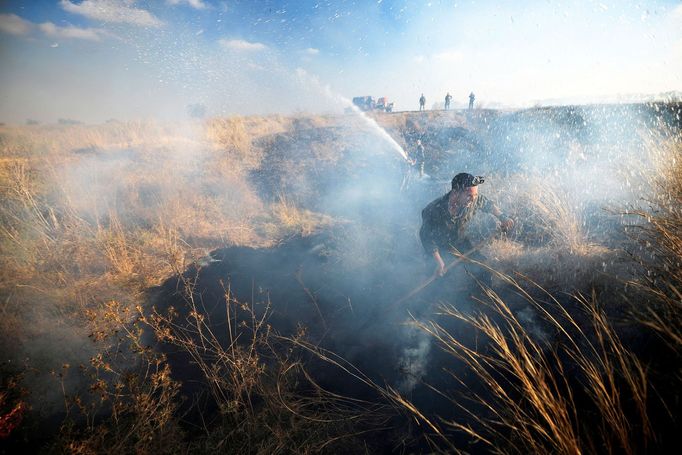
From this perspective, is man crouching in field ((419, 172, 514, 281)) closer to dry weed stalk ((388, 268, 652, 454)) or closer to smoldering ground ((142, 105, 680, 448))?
smoldering ground ((142, 105, 680, 448))

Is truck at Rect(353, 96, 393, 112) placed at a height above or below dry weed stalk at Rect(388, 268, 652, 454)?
above

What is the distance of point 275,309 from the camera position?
4363 mm

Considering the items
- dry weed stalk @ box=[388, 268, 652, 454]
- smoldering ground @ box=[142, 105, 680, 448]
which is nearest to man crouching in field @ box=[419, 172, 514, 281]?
smoldering ground @ box=[142, 105, 680, 448]

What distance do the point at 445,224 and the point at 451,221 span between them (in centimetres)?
9

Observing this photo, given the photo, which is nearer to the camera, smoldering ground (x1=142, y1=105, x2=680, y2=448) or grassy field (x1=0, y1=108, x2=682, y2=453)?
grassy field (x1=0, y1=108, x2=682, y2=453)

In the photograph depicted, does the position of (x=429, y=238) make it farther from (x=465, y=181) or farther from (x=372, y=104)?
(x=372, y=104)

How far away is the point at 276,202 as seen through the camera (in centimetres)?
914

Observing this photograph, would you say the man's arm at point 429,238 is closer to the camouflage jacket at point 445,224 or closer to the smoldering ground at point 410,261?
the camouflage jacket at point 445,224

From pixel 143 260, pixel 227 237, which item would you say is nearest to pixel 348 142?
pixel 227 237

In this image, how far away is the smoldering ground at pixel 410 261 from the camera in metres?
3.07

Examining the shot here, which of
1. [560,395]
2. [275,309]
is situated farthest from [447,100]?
[560,395]

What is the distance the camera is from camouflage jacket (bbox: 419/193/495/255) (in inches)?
148

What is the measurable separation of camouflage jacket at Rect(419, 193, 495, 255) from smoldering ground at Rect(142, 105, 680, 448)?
53 cm

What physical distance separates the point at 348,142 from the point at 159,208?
856cm
